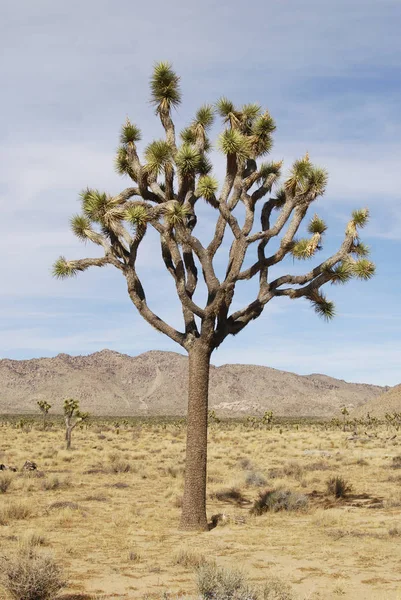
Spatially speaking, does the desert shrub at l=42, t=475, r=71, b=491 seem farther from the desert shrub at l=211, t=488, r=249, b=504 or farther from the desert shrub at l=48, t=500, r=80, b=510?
the desert shrub at l=211, t=488, r=249, b=504

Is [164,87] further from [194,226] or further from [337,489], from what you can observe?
[337,489]

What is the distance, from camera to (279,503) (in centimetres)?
1392

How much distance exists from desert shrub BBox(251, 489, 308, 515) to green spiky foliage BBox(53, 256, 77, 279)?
6390mm

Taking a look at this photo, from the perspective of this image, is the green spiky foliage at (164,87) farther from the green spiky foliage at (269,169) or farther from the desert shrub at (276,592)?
the desert shrub at (276,592)

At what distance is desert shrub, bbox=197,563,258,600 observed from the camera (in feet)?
20.1

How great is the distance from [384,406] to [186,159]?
3601 inches

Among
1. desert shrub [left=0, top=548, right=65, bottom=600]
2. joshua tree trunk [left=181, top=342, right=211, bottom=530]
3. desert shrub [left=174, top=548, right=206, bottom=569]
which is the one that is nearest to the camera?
desert shrub [left=0, top=548, right=65, bottom=600]

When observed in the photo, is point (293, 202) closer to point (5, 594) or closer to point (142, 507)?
point (142, 507)

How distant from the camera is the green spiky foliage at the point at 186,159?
12.0 metres

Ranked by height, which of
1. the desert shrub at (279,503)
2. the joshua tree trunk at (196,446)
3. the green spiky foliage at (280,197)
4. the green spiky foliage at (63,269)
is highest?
the green spiky foliage at (280,197)

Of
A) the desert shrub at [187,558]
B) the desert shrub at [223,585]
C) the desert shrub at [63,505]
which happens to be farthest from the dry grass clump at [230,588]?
the desert shrub at [63,505]

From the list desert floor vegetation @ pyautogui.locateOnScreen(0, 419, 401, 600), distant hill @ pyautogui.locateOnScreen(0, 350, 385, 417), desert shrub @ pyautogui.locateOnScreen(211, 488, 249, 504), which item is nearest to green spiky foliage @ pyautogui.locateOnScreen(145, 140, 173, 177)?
desert floor vegetation @ pyautogui.locateOnScreen(0, 419, 401, 600)

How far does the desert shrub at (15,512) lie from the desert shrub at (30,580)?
5.56 metres

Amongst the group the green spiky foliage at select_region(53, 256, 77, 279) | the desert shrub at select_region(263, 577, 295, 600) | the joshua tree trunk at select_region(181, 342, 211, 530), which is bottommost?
the desert shrub at select_region(263, 577, 295, 600)
